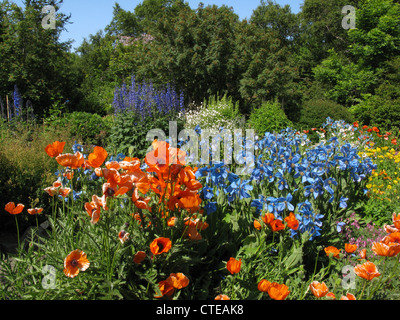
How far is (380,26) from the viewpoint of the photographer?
14.7 m

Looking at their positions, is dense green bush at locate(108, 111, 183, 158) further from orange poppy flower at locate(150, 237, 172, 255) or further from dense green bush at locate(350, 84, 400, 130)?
dense green bush at locate(350, 84, 400, 130)

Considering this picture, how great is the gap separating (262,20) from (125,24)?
434 inches

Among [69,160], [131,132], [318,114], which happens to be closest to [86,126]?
[131,132]

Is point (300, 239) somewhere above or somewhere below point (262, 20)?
below

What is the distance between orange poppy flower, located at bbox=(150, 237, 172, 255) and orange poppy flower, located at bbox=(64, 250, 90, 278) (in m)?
0.31

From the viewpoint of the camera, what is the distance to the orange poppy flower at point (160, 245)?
145 centimetres

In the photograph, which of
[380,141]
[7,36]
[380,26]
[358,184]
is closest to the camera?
[358,184]

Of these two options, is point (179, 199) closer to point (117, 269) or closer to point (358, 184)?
point (117, 269)

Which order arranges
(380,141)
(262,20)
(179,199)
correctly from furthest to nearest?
1. (262,20)
2. (380,141)
3. (179,199)

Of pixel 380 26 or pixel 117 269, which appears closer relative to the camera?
pixel 117 269

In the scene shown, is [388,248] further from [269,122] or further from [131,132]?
[269,122]

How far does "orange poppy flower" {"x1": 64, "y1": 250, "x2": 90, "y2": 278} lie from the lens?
4.56ft
